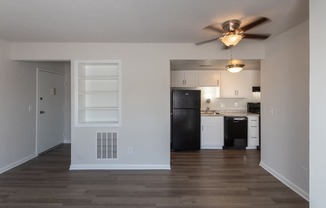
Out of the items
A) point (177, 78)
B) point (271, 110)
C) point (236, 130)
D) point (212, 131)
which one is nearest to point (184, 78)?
point (177, 78)

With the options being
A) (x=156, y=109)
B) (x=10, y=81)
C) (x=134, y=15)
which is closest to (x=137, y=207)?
(x=156, y=109)

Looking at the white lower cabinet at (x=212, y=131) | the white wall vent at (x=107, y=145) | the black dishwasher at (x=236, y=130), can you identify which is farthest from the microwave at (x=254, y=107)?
the white wall vent at (x=107, y=145)

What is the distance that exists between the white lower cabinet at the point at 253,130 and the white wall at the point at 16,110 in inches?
196

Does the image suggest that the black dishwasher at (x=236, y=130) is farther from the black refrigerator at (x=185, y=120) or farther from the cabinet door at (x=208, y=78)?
the cabinet door at (x=208, y=78)

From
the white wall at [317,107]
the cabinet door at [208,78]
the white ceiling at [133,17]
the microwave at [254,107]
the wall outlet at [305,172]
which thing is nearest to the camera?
the white wall at [317,107]

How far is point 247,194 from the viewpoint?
2.86 m

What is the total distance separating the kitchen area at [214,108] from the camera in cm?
522

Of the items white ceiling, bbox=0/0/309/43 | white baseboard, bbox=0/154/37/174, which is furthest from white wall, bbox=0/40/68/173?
white ceiling, bbox=0/0/309/43

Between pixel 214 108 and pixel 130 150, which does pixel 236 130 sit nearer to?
pixel 214 108

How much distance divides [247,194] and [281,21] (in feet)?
7.51

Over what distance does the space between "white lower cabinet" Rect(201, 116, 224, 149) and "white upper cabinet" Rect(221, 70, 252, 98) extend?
30.4 inches

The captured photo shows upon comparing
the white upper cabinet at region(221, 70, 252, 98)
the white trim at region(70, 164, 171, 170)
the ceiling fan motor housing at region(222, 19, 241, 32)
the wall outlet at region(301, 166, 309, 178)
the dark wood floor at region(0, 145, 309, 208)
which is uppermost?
the ceiling fan motor housing at region(222, 19, 241, 32)

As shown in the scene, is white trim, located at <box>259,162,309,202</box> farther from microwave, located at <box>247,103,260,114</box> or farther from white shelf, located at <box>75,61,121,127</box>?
white shelf, located at <box>75,61,121,127</box>

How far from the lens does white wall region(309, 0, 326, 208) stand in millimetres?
1696
